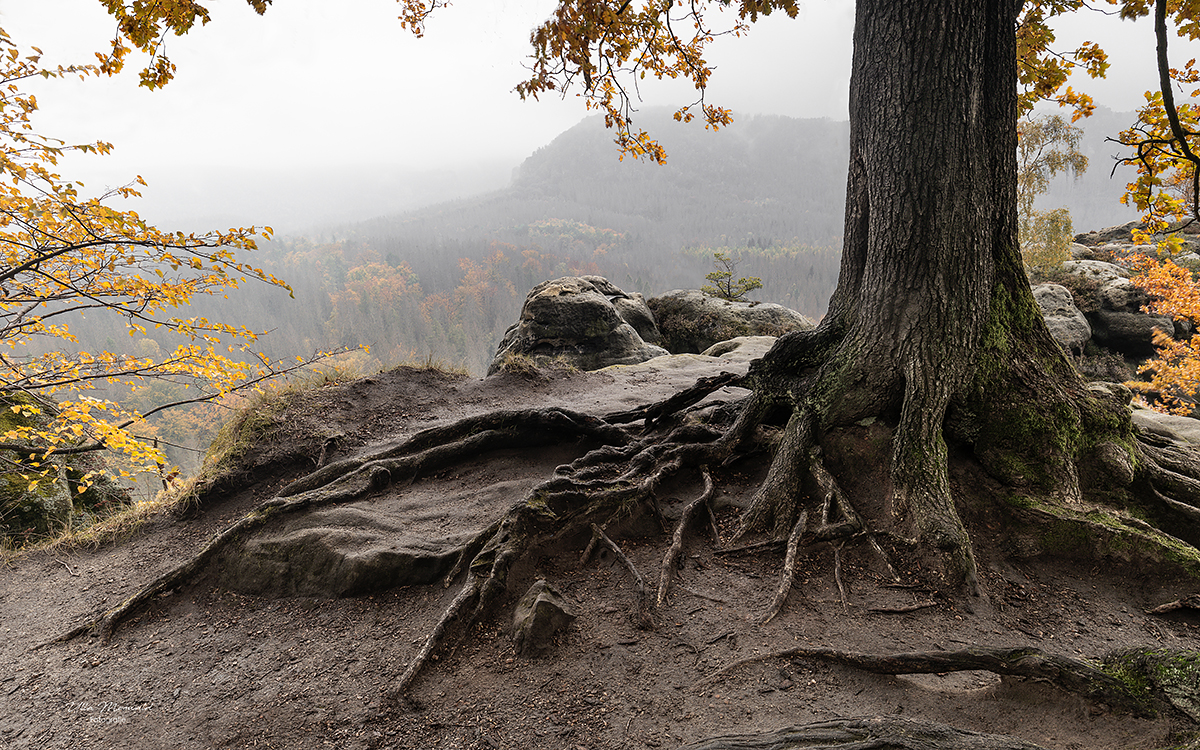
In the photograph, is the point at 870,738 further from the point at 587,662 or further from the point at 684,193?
the point at 684,193

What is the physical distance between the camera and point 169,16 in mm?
3516

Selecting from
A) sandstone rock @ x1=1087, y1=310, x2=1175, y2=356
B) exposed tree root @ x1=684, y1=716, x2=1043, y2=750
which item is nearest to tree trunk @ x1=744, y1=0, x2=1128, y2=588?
exposed tree root @ x1=684, y1=716, x2=1043, y2=750

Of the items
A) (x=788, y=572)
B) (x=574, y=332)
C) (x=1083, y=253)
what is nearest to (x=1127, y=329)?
(x=1083, y=253)

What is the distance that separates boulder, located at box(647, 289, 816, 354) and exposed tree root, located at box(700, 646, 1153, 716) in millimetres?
16061

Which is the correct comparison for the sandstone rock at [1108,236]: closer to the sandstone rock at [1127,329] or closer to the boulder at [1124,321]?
the boulder at [1124,321]

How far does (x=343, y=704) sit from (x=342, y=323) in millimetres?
90893

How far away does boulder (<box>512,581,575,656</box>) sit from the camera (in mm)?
3680

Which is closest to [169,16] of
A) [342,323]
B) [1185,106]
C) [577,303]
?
[1185,106]

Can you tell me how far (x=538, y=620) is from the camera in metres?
3.73

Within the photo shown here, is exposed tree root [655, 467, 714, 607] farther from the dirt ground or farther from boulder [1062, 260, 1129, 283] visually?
boulder [1062, 260, 1129, 283]

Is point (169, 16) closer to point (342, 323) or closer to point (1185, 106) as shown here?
point (1185, 106)

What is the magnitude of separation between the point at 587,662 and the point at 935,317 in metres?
3.81

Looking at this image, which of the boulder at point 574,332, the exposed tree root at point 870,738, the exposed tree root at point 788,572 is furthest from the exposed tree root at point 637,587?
the boulder at point 574,332

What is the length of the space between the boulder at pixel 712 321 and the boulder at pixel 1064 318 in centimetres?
765
